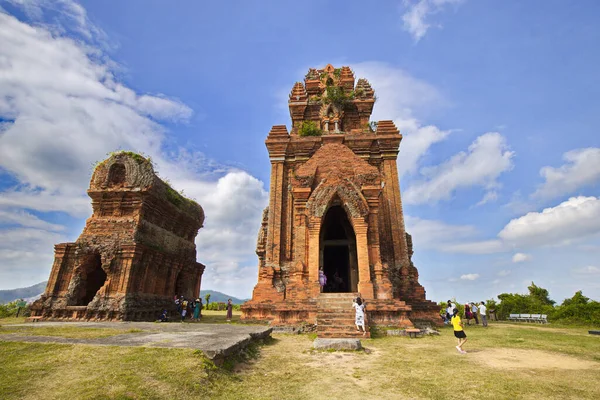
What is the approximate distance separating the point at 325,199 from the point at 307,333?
5288 millimetres

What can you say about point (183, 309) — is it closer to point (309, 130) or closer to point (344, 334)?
point (344, 334)

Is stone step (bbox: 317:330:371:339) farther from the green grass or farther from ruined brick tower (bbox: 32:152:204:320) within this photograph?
ruined brick tower (bbox: 32:152:204:320)

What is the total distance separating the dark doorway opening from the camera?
1471 cm

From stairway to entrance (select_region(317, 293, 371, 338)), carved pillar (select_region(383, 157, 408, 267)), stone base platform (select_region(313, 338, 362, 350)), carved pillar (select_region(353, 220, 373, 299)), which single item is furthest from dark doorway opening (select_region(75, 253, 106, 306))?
carved pillar (select_region(383, 157, 408, 267))

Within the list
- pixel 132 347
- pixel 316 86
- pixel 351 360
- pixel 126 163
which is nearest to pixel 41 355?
pixel 132 347

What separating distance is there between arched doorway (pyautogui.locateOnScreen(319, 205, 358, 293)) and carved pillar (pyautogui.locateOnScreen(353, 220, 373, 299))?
2.22 m

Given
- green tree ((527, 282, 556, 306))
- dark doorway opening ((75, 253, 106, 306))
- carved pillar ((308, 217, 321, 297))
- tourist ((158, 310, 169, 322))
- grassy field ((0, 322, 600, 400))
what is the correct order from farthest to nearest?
green tree ((527, 282, 556, 306))
tourist ((158, 310, 169, 322))
dark doorway opening ((75, 253, 106, 306))
carved pillar ((308, 217, 321, 297))
grassy field ((0, 322, 600, 400))

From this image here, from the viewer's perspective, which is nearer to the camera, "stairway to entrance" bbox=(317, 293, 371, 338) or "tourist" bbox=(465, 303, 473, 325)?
"stairway to entrance" bbox=(317, 293, 371, 338)

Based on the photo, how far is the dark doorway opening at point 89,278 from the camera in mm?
14711

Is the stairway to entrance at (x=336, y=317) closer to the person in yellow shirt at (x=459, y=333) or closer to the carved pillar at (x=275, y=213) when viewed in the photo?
the person in yellow shirt at (x=459, y=333)

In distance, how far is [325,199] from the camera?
1313 cm

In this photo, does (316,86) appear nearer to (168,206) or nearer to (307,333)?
(168,206)

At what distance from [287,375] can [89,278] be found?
50.6 feet

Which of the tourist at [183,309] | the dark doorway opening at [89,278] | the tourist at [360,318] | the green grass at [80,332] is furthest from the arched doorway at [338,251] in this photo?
the dark doorway opening at [89,278]
